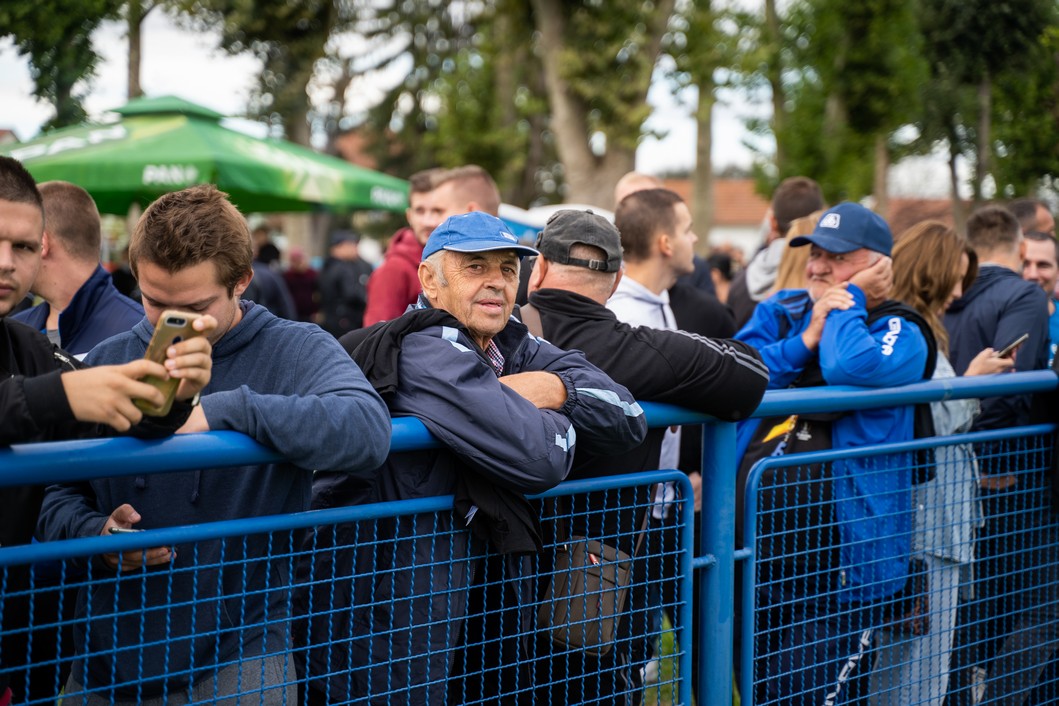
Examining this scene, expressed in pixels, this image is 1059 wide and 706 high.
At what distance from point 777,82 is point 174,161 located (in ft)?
44.6

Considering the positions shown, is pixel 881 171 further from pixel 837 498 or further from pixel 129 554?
pixel 129 554

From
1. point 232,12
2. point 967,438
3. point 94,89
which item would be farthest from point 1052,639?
point 232,12

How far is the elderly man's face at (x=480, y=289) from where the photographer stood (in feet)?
8.95

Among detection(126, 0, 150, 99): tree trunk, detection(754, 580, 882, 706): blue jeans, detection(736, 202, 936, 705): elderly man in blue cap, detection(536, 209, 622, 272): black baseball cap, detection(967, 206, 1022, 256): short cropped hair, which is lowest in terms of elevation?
detection(754, 580, 882, 706): blue jeans

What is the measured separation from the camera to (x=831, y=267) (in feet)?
12.8

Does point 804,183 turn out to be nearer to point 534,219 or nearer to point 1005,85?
point 1005,85

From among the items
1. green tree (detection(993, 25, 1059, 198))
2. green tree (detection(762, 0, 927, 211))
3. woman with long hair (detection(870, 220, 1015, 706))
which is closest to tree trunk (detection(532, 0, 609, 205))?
green tree (detection(762, 0, 927, 211))

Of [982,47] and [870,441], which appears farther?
[982,47]

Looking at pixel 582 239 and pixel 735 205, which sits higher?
pixel 735 205

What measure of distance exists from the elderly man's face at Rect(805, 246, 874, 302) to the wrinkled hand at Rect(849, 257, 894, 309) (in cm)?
4

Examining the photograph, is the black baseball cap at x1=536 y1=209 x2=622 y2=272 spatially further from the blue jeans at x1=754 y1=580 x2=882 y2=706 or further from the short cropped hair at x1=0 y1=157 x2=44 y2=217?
the short cropped hair at x1=0 y1=157 x2=44 y2=217

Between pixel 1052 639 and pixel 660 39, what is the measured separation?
38.8ft

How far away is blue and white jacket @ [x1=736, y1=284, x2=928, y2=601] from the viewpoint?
3.29 meters

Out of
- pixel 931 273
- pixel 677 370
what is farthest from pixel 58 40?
pixel 931 273
